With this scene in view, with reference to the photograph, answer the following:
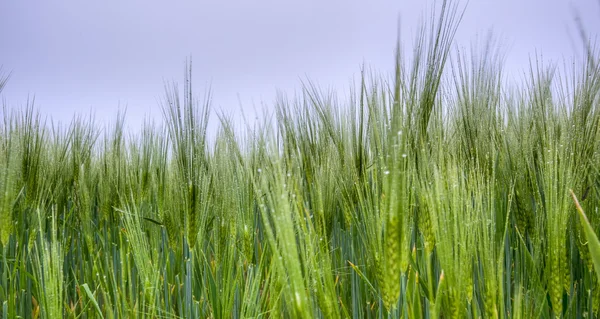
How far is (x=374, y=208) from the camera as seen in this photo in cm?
92

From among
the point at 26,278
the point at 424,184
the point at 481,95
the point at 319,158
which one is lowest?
the point at 26,278

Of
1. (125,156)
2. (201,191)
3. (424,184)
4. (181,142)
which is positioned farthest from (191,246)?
(125,156)

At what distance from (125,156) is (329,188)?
1.22 metres

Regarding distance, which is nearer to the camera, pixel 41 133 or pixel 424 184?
pixel 424 184

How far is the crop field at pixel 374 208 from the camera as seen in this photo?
79 centimetres

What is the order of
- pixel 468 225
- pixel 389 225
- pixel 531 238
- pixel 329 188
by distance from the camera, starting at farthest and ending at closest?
pixel 329 188 → pixel 531 238 → pixel 468 225 → pixel 389 225

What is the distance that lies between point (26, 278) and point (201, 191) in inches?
41.5

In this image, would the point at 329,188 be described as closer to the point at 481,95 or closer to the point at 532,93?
the point at 481,95

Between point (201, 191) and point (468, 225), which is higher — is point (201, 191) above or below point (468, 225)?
above

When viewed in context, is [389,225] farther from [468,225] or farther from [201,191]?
[201,191]

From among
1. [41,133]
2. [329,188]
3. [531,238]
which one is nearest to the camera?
[531,238]

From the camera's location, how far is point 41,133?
2119 mm

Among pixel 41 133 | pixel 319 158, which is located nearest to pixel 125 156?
pixel 41 133

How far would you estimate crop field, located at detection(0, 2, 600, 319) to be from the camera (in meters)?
0.79
